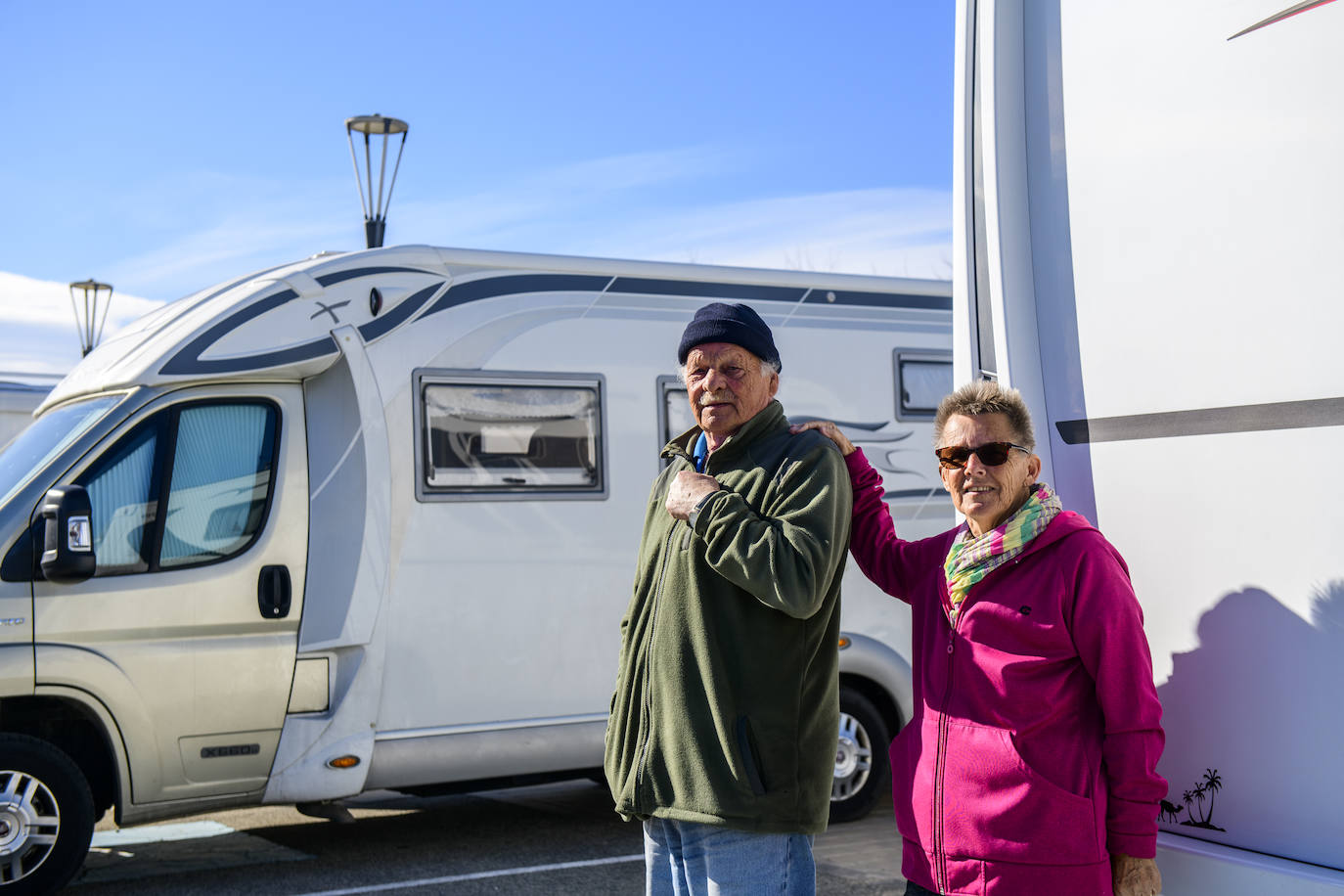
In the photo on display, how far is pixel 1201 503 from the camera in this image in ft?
7.50

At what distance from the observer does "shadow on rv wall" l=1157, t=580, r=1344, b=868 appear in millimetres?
2066

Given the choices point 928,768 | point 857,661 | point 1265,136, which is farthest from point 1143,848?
point 857,661

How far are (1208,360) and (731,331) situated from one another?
1.03m

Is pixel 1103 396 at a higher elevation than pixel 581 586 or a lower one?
higher

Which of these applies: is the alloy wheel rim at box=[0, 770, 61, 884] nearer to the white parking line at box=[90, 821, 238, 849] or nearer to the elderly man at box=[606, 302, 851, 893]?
the white parking line at box=[90, 821, 238, 849]

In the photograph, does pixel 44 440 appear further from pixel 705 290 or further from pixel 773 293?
pixel 773 293

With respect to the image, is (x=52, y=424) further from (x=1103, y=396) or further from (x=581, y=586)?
(x=1103, y=396)

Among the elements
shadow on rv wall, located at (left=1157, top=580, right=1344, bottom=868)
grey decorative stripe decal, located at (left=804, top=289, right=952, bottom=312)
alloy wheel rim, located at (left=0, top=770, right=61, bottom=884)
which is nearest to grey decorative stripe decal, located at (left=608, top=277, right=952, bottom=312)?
grey decorative stripe decal, located at (left=804, top=289, right=952, bottom=312)

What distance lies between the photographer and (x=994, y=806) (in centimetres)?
234

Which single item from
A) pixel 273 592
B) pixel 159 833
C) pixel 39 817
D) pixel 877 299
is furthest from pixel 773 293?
pixel 159 833

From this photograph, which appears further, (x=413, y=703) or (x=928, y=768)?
(x=413, y=703)

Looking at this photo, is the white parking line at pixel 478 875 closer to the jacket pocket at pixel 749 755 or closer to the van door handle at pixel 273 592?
the van door handle at pixel 273 592

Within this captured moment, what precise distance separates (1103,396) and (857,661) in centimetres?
480

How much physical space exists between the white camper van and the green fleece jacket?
3.48 m
